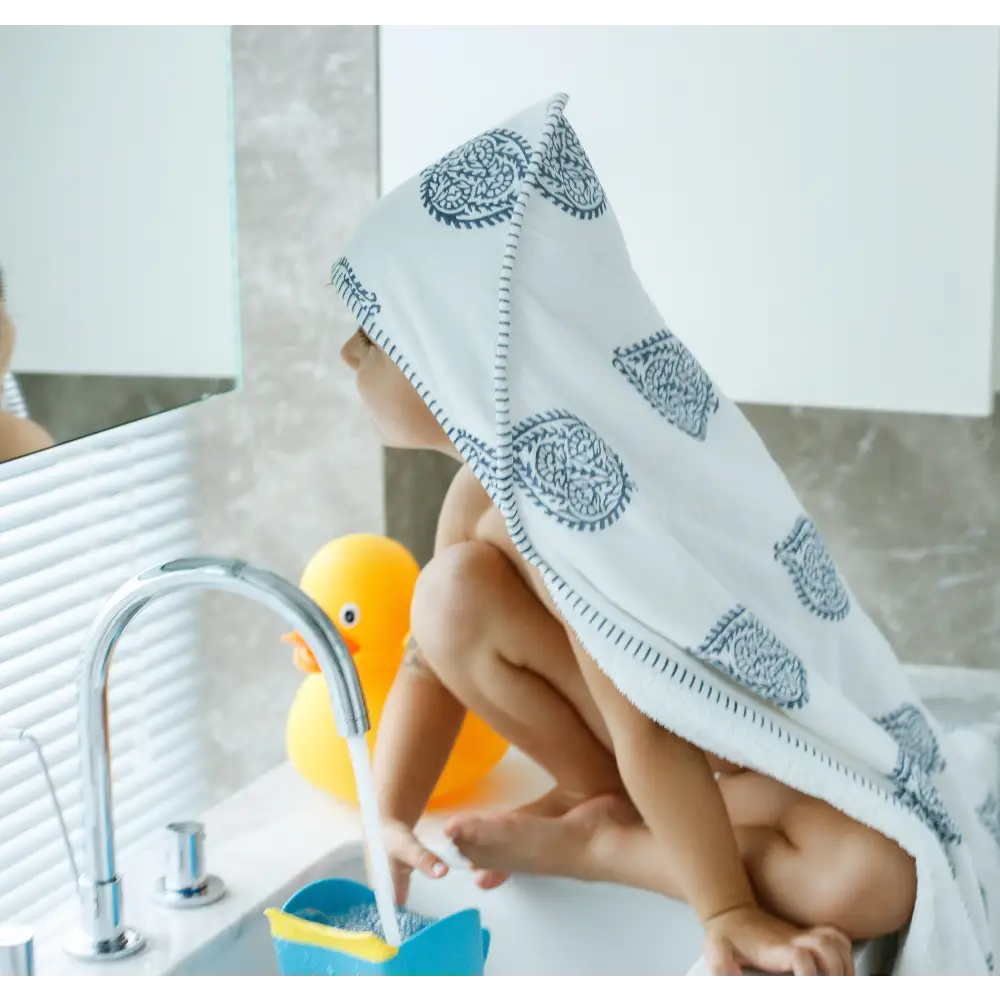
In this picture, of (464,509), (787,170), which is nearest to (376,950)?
(464,509)

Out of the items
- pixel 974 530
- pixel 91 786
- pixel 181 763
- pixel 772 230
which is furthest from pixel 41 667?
pixel 974 530

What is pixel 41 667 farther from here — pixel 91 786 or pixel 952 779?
pixel 952 779

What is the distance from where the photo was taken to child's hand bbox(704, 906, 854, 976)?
1078 mm

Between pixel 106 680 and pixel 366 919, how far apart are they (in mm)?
281

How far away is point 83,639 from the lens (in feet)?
4.59

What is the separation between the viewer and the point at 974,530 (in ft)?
5.68

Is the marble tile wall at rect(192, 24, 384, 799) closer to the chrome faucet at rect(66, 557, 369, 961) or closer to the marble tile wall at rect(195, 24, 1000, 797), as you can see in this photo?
the marble tile wall at rect(195, 24, 1000, 797)

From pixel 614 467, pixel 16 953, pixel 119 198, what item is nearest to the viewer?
pixel 16 953

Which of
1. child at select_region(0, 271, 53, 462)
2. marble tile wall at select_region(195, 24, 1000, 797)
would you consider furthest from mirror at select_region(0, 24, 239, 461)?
marble tile wall at select_region(195, 24, 1000, 797)

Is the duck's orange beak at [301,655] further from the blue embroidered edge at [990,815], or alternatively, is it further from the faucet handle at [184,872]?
the blue embroidered edge at [990,815]

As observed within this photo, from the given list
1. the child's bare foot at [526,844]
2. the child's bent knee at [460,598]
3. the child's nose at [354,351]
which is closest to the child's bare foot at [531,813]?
the child's bare foot at [526,844]

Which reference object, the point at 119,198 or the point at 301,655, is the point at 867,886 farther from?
the point at 119,198

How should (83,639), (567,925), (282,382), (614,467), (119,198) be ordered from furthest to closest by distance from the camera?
(282,382) → (83,639) → (567,925) → (119,198) → (614,467)

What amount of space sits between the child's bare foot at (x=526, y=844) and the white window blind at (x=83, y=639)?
1.45 ft
